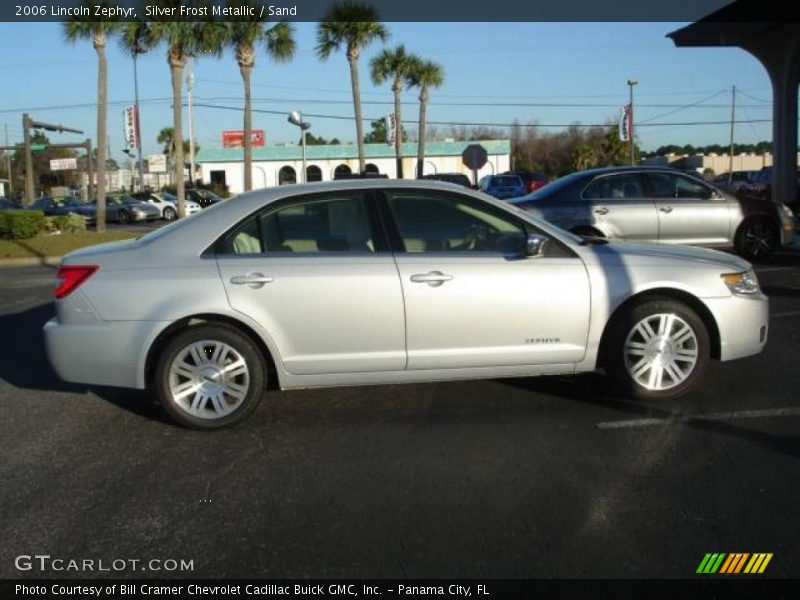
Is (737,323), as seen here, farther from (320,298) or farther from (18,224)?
(18,224)

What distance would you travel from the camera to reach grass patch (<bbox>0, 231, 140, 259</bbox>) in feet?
60.9

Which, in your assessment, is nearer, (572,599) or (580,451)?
(572,599)

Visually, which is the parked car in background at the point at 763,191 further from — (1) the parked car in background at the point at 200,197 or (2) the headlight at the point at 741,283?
(1) the parked car in background at the point at 200,197

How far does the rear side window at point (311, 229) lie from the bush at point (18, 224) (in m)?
18.6

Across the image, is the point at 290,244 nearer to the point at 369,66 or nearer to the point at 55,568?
the point at 55,568

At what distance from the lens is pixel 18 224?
21391mm

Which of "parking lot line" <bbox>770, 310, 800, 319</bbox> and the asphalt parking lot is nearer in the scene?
the asphalt parking lot

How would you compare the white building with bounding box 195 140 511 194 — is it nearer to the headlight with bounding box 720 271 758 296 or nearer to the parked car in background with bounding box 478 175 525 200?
the parked car in background with bounding box 478 175 525 200

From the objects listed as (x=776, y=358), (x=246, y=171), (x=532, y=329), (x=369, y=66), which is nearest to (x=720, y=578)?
(x=532, y=329)

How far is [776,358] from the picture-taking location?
6.59m

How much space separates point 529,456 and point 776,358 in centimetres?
317

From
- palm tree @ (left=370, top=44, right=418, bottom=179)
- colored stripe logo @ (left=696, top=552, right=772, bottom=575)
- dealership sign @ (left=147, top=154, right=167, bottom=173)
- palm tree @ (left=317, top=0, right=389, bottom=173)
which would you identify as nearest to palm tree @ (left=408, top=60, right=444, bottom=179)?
palm tree @ (left=370, top=44, right=418, bottom=179)

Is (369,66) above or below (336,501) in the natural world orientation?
above

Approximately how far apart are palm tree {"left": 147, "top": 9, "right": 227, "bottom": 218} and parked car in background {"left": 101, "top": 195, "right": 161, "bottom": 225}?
11560 millimetres
